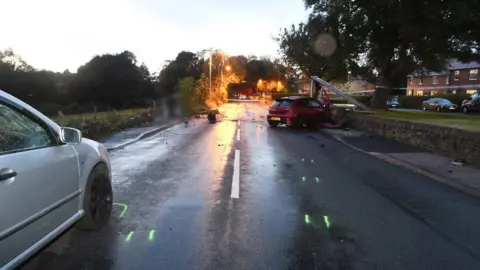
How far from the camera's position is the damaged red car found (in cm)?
1981

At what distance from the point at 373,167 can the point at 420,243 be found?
509 centimetres

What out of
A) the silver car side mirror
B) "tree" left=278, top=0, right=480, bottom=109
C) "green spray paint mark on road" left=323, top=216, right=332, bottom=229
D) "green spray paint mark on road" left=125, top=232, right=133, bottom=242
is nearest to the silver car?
the silver car side mirror

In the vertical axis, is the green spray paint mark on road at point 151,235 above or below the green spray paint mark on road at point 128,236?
below

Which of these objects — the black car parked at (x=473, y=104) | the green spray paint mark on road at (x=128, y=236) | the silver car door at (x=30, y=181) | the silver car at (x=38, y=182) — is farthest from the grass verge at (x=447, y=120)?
the black car parked at (x=473, y=104)

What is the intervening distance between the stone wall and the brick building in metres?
37.8

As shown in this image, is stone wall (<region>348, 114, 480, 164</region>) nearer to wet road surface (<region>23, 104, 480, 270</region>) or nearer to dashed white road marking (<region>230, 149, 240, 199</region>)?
wet road surface (<region>23, 104, 480, 270</region>)

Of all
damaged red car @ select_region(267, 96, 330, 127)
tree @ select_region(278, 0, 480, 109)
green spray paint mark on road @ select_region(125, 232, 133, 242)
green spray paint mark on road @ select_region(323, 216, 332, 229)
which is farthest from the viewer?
damaged red car @ select_region(267, 96, 330, 127)

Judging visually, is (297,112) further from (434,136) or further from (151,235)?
(151,235)

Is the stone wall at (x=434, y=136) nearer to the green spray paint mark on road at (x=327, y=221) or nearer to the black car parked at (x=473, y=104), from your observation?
the green spray paint mark on road at (x=327, y=221)

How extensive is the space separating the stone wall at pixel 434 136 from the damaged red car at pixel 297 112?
11.4ft

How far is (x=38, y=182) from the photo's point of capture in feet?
10.6

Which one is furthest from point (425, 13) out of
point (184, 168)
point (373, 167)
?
point (184, 168)

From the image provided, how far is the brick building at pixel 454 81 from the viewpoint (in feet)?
178

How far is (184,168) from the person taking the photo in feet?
28.8
